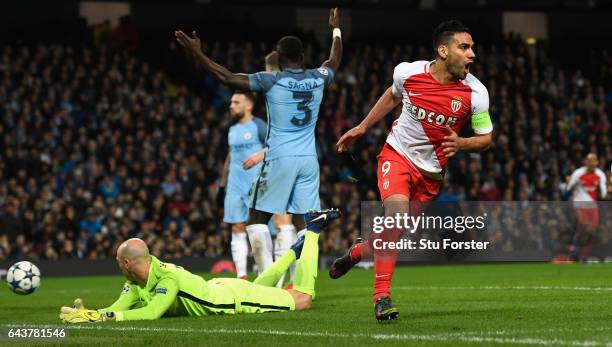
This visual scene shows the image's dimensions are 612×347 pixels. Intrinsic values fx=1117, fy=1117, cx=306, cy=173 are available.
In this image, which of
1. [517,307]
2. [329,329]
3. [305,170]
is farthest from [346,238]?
[329,329]

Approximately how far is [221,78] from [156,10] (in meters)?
23.6

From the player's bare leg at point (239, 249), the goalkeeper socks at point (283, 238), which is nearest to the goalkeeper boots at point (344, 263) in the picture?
the goalkeeper socks at point (283, 238)

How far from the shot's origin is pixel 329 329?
7.95 metres

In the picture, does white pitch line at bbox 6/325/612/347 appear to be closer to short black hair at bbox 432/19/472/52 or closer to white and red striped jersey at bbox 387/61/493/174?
white and red striped jersey at bbox 387/61/493/174

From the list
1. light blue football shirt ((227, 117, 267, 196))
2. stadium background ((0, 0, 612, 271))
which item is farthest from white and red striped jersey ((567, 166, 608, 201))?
light blue football shirt ((227, 117, 267, 196))

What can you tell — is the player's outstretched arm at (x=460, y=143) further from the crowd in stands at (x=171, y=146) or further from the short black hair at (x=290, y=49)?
the crowd in stands at (x=171, y=146)

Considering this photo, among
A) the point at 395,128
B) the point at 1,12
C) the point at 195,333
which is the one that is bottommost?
the point at 195,333

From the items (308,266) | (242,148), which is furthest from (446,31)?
(242,148)

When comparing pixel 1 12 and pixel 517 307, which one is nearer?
pixel 517 307

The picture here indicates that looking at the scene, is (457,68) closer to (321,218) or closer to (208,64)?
(321,218)

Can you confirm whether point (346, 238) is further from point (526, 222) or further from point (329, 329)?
point (329, 329)

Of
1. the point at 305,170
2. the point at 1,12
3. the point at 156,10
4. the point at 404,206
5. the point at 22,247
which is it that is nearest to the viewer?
the point at 404,206

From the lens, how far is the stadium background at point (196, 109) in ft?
76.1

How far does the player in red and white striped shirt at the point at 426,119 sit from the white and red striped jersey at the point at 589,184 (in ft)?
43.3
